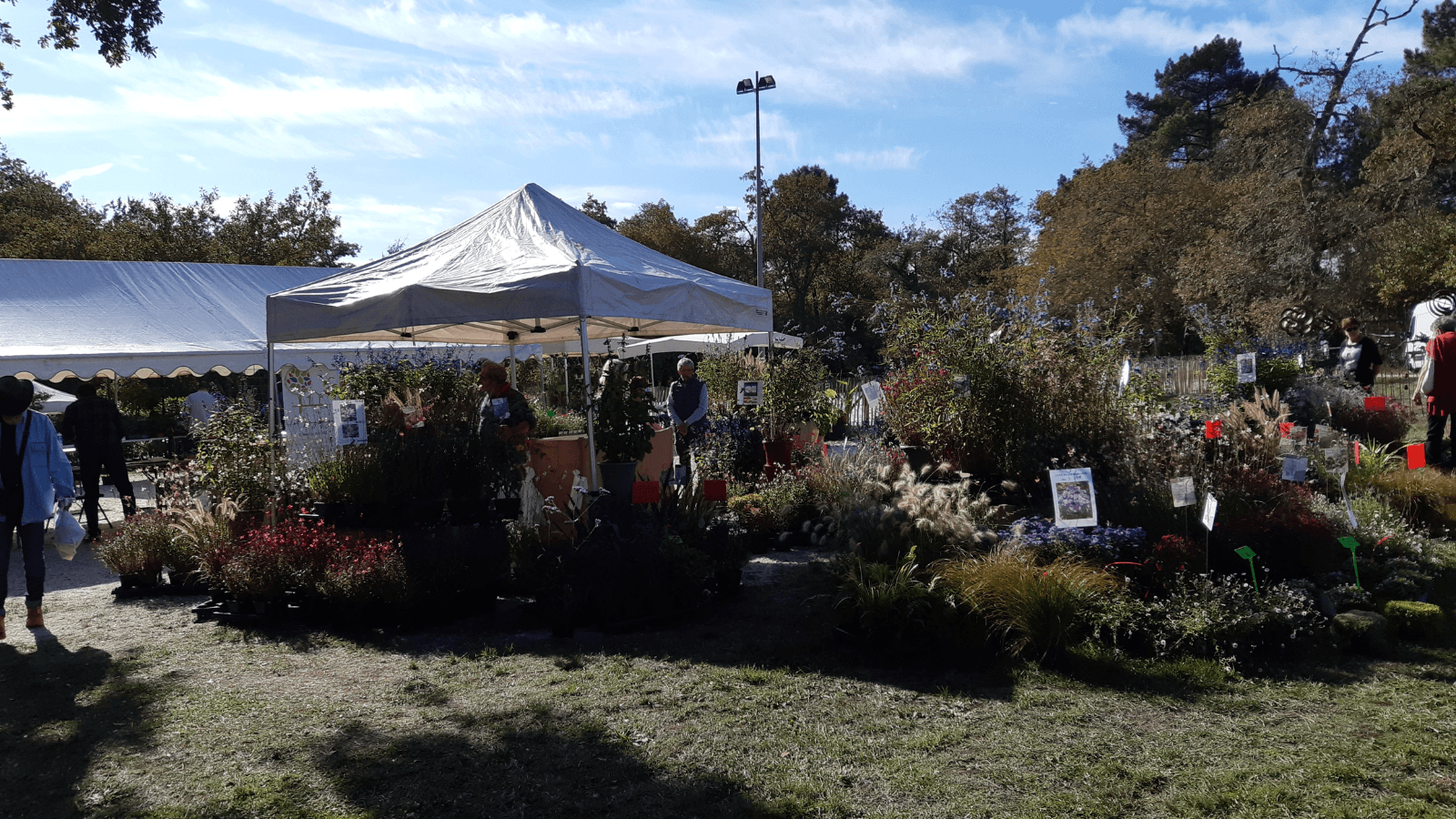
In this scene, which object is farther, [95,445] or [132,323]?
[132,323]

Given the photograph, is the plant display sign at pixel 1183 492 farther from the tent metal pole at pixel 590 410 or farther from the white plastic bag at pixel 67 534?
the white plastic bag at pixel 67 534

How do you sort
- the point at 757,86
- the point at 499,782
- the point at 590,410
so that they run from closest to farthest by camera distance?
the point at 499,782, the point at 590,410, the point at 757,86

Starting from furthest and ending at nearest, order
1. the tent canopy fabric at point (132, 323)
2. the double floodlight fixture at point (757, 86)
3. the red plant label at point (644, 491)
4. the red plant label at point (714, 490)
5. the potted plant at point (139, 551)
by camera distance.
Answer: the double floodlight fixture at point (757, 86), the tent canopy fabric at point (132, 323), the potted plant at point (139, 551), the red plant label at point (714, 490), the red plant label at point (644, 491)

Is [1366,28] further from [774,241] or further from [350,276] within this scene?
[350,276]

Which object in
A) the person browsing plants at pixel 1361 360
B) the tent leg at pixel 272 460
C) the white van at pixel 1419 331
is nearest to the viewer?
the tent leg at pixel 272 460

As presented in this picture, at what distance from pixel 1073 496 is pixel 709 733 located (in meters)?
2.38

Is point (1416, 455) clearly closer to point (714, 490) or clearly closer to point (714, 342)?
point (714, 490)

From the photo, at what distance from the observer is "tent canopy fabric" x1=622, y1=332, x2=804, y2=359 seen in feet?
41.4

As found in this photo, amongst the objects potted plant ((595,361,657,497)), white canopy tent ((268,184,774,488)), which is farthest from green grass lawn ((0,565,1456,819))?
white canopy tent ((268,184,774,488))

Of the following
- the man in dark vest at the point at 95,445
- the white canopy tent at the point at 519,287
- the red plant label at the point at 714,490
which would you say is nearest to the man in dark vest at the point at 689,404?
the white canopy tent at the point at 519,287

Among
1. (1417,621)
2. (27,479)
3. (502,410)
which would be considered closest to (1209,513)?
(1417,621)

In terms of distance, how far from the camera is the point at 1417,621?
14.0 feet

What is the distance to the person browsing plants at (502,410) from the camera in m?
5.99

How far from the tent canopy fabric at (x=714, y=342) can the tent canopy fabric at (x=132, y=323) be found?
10.1 ft
